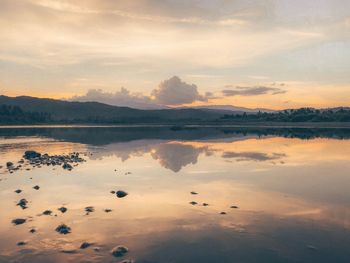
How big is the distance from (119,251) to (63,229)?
324 centimetres

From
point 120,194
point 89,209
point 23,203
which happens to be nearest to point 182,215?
point 89,209

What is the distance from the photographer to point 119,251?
1120 cm

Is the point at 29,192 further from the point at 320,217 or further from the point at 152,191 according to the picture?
the point at 320,217

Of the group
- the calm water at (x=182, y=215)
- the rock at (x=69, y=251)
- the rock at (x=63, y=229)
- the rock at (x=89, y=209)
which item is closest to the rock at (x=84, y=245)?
the calm water at (x=182, y=215)

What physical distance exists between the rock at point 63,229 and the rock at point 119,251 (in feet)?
9.05

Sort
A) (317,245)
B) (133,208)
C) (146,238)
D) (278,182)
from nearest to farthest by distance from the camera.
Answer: (317,245) < (146,238) < (133,208) < (278,182)

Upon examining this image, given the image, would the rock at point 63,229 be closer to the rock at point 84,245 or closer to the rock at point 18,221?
the rock at point 84,245

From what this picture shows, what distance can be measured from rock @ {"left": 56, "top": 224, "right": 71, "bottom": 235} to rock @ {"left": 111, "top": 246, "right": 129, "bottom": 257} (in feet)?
9.05

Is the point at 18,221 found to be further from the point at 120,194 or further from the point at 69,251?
the point at 120,194

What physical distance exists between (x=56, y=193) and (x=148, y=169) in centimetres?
1011

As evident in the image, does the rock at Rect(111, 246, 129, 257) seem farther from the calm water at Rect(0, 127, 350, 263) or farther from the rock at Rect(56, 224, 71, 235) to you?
the rock at Rect(56, 224, 71, 235)

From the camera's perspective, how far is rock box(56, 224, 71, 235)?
42.8 ft

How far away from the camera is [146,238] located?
12477 mm

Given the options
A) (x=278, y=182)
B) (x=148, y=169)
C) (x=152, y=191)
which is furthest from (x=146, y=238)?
(x=148, y=169)
